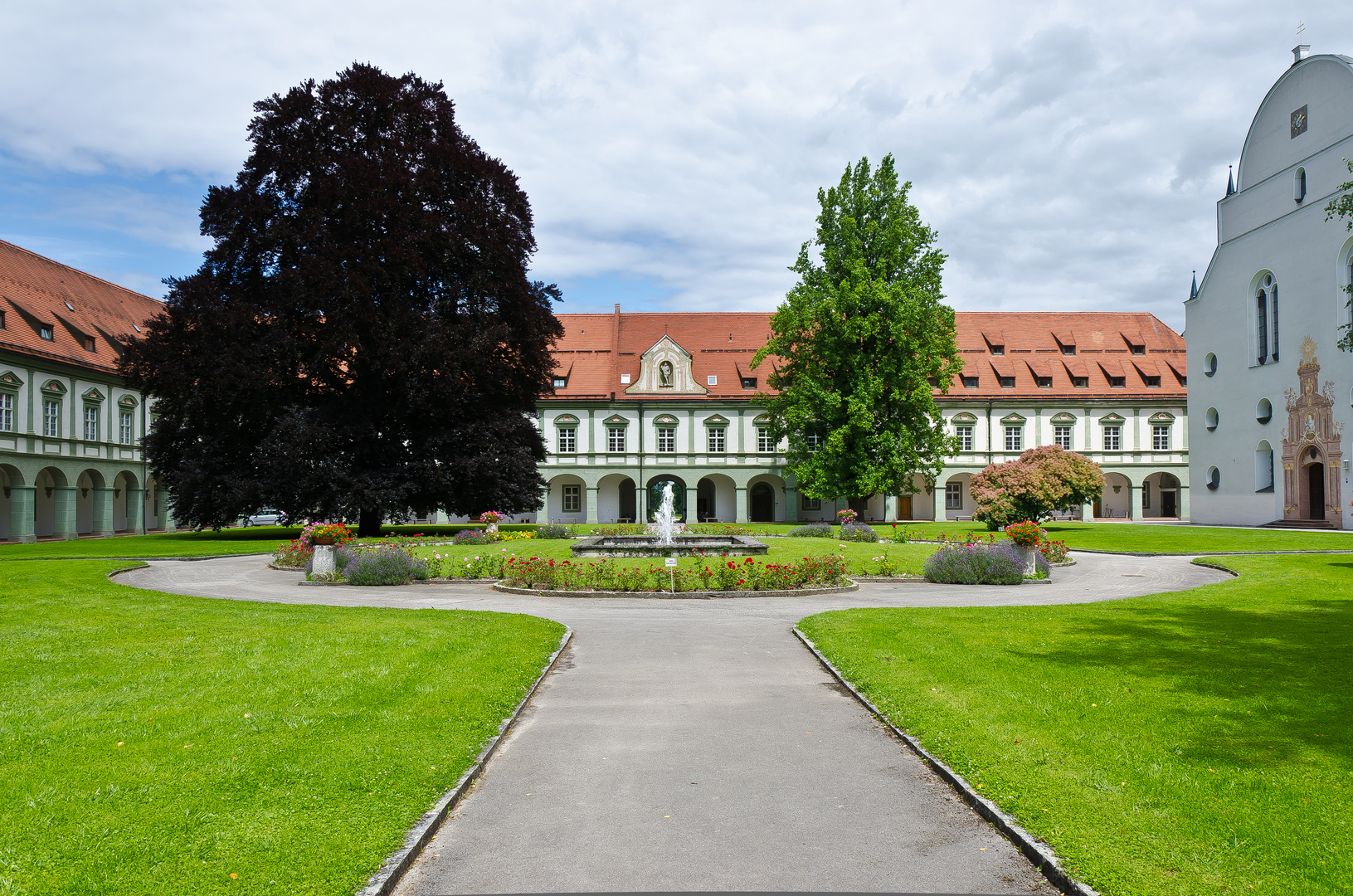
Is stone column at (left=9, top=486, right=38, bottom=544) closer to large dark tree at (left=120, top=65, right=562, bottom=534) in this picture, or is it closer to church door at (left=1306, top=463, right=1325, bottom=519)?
large dark tree at (left=120, top=65, right=562, bottom=534)

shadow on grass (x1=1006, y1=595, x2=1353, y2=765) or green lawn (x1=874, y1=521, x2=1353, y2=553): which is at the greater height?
shadow on grass (x1=1006, y1=595, x2=1353, y2=765)

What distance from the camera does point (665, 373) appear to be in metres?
52.7

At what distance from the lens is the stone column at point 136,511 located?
4525cm

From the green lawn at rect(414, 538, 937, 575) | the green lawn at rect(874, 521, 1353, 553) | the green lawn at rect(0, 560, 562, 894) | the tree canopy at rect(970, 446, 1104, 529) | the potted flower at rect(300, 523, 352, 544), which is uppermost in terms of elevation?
the tree canopy at rect(970, 446, 1104, 529)

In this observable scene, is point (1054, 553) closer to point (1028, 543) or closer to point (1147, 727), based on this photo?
point (1028, 543)

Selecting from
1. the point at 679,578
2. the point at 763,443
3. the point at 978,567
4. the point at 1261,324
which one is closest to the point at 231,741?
the point at 679,578

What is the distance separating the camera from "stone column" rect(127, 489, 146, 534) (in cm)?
4525

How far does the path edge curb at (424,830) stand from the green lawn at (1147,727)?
340cm

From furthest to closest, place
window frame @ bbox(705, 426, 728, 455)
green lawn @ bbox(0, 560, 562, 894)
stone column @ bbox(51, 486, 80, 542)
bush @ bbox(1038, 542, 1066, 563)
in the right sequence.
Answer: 1. window frame @ bbox(705, 426, 728, 455)
2. stone column @ bbox(51, 486, 80, 542)
3. bush @ bbox(1038, 542, 1066, 563)
4. green lawn @ bbox(0, 560, 562, 894)

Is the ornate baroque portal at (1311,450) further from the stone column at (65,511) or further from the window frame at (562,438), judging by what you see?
the stone column at (65,511)

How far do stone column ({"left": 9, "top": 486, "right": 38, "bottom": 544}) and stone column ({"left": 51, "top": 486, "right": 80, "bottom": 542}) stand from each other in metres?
1.75

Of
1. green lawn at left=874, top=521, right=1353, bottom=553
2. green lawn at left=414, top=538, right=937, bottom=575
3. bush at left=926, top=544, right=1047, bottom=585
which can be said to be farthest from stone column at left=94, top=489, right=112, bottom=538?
bush at left=926, top=544, right=1047, bottom=585

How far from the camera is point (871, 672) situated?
903 cm

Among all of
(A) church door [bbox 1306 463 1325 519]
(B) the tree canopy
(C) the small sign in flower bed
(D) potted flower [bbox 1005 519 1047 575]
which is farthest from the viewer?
(A) church door [bbox 1306 463 1325 519]
